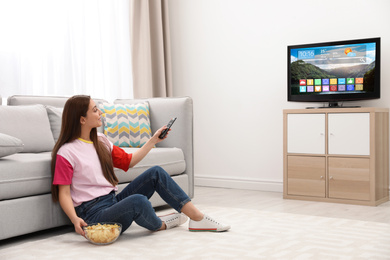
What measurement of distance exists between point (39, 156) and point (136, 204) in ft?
2.18

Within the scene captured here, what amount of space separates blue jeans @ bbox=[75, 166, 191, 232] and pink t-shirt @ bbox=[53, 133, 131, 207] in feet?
0.14

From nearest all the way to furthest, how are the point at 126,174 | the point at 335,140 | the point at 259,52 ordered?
the point at 126,174
the point at 335,140
the point at 259,52

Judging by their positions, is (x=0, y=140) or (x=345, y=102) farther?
(x=345, y=102)

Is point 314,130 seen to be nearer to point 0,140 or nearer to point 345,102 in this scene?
point 345,102

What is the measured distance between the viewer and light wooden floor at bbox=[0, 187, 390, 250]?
2.65 m

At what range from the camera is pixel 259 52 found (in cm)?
429

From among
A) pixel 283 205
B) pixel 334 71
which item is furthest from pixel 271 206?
pixel 334 71

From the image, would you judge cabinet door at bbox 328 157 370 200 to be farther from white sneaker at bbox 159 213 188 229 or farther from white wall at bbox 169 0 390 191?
white sneaker at bbox 159 213 188 229

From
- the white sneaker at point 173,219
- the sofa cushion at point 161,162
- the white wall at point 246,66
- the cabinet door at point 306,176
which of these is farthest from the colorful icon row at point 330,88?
the white sneaker at point 173,219

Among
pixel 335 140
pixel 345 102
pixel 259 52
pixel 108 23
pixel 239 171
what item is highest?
pixel 108 23

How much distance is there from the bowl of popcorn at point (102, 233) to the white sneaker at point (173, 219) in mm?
375

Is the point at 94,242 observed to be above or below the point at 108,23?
below

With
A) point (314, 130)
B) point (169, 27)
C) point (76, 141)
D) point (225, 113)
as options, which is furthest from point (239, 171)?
point (76, 141)

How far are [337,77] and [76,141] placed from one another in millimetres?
2152
